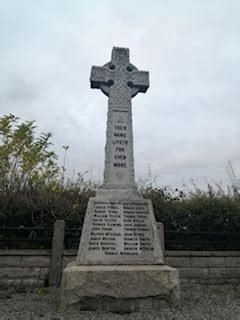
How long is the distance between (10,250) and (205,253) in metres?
3.94

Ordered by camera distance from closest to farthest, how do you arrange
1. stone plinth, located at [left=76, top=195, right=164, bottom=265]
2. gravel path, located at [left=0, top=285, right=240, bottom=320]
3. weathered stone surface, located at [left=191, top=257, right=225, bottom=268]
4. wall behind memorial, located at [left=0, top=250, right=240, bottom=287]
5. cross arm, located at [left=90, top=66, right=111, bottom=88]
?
1. gravel path, located at [left=0, top=285, right=240, bottom=320]
2. stone plinth, located at [left=76, top=195, right=164, bottom=265]
3. cross arm, located at [left=90, top=66, right=111, bottom=88]
4. wall behind memorial, located at [left=0, top=250, right=240, bottom=287]
5. weathered stone surface, located at [left=191, top=257, right=225, bottom=268]

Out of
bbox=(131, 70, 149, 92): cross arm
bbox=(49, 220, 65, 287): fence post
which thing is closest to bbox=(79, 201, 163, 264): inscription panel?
bbox=(49, 220, 65, 287): fence post

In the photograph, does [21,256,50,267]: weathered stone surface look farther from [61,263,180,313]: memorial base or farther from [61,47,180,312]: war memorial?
[61,263,180,313]: memorial base

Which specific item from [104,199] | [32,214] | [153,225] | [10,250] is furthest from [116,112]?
[10,250]

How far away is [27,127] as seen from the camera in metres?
11.4

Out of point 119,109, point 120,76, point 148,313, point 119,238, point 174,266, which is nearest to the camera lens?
point 148,313

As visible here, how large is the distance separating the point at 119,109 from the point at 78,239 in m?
2.90

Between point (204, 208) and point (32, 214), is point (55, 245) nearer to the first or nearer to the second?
point (32, 214)

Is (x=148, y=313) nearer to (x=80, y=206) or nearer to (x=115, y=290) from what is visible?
(x=115, y=290)

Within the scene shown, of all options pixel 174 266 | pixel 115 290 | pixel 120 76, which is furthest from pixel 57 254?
pixel 120 76

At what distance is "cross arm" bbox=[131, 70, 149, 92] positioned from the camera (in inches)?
228

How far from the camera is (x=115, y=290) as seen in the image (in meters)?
3.80

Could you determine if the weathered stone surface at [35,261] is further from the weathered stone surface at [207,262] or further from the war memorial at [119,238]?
the weathered stone surface at [207,262]

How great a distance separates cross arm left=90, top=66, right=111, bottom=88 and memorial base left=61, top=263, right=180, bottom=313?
3.23 metres
